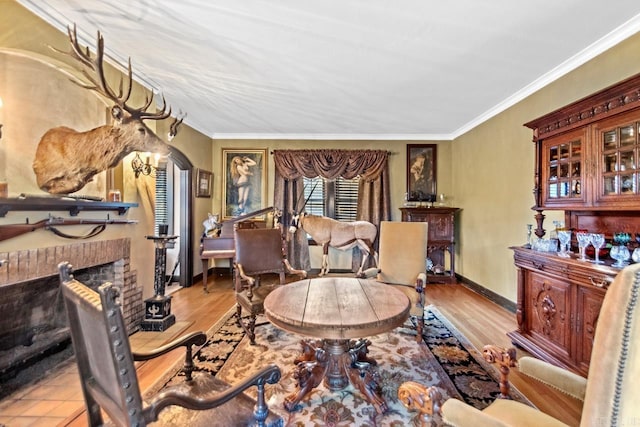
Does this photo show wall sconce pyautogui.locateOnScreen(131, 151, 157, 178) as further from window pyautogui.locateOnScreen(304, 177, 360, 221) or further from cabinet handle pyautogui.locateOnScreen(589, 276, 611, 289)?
cabinet handle pyautogui.locateOnScreen(589, 276, 611, 289)

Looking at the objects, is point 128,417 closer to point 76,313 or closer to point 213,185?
point 76,313

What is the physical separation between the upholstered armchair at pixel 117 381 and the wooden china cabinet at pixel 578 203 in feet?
7.76

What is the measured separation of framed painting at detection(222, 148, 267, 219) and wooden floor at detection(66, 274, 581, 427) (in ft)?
4.75

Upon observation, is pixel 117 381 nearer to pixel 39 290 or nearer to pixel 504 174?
pixel 39 290

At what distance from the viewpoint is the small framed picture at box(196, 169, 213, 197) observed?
5132 millimetres

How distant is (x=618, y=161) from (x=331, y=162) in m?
4.09

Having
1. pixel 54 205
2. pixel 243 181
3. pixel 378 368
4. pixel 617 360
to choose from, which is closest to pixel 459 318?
pixel 378 368

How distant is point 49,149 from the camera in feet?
7.27

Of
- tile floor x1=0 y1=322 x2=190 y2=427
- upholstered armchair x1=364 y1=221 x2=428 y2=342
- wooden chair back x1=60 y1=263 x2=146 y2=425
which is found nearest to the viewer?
wooden chair back x1=60 y1=263 x2=146 y2=425

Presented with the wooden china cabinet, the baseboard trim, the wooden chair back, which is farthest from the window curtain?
the wooden chair back

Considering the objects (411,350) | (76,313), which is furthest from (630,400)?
(411,350)

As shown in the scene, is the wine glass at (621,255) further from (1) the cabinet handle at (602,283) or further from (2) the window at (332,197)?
(2) the window at (332,197)

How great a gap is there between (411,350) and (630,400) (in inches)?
84.1

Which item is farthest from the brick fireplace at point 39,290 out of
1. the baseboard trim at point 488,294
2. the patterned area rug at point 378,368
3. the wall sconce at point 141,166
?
the baseboard trim at point 488,294
